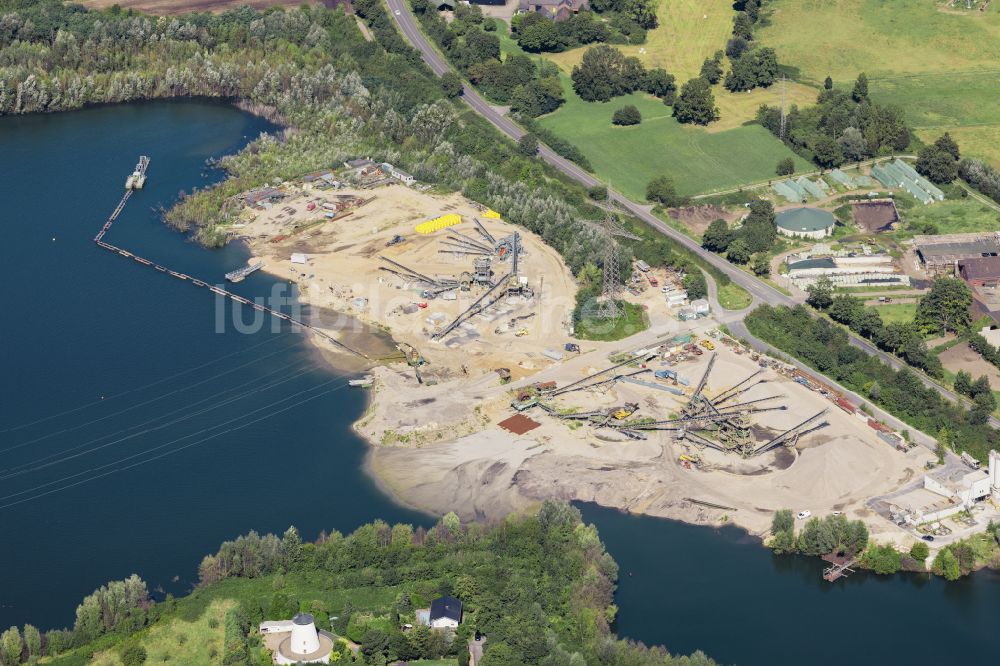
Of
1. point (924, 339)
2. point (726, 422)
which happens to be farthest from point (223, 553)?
point (924, 339)

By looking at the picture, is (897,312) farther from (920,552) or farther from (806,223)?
(920,552)

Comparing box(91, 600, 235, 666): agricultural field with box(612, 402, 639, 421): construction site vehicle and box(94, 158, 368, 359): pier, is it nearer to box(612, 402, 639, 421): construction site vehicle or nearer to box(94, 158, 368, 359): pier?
box(612, 402, 639, 421): construction site vehicle

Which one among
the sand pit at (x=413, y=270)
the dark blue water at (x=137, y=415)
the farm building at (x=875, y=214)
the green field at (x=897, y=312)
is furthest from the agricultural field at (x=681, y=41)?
the dark blue water at (x=137, y=415)

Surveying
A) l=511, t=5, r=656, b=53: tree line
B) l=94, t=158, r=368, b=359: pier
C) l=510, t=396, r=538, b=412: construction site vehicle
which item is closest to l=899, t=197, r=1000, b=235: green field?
l=510, t=396, r=538, b=412: construction site vehicle

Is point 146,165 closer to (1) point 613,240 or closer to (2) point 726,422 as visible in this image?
(1) point 613,240

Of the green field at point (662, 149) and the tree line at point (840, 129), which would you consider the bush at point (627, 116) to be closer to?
the green field at point (662, 149)

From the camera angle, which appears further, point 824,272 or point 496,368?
point 824,272

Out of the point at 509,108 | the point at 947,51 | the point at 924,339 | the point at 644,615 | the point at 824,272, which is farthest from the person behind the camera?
the point at 947,51

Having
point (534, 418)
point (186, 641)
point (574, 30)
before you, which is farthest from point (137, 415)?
point (574, 30)
